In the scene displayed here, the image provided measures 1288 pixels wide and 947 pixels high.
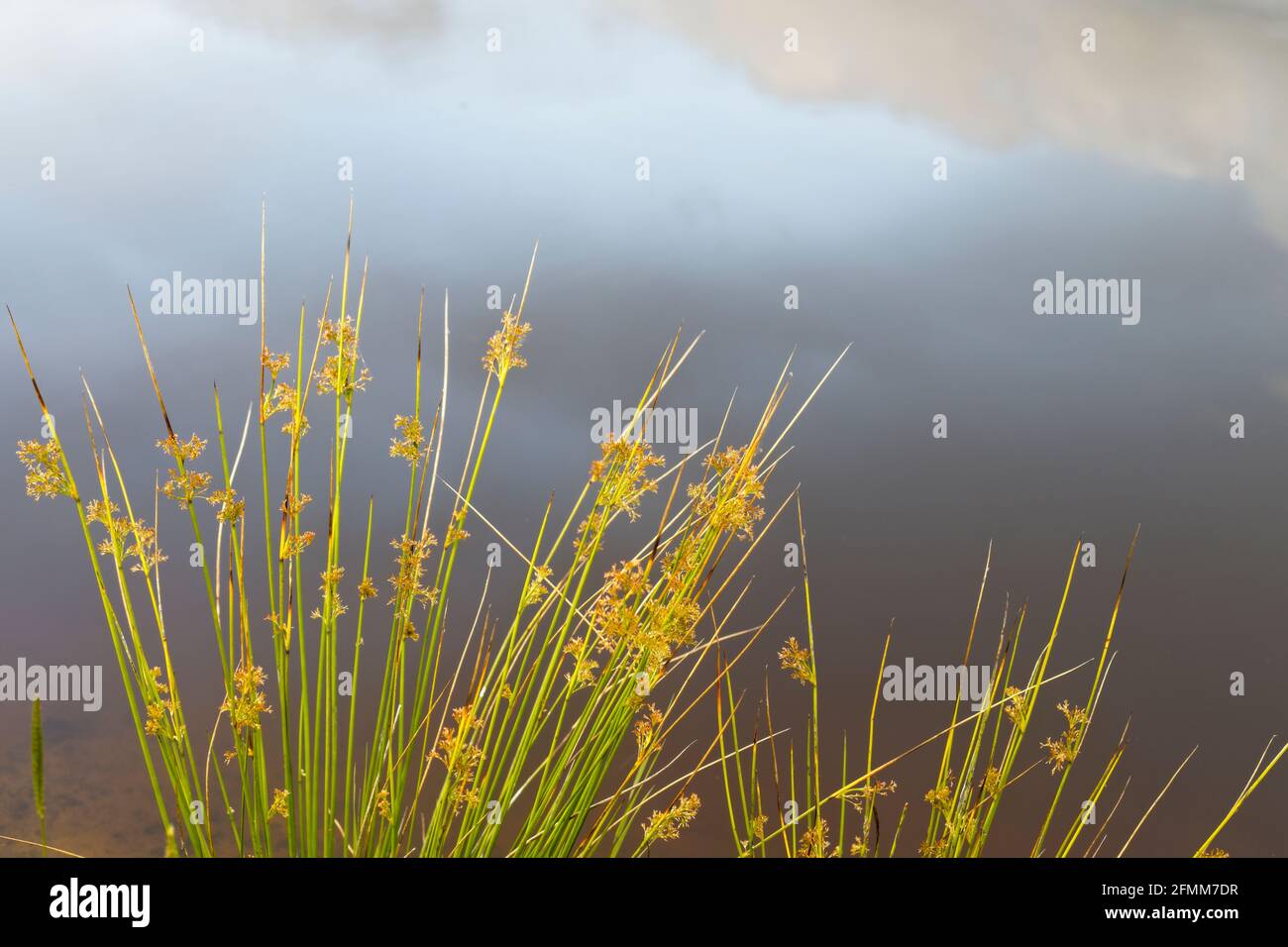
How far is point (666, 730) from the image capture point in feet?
5.81

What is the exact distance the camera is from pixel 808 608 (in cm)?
190

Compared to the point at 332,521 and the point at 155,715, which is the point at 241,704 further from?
the point at 332,521
